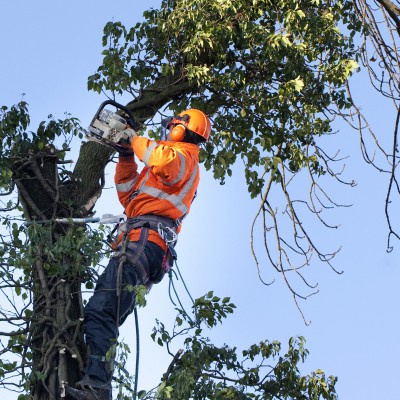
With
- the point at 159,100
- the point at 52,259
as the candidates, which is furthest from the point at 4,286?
the point at 159,100

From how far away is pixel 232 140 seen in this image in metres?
9.28

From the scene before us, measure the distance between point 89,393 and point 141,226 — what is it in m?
1.16

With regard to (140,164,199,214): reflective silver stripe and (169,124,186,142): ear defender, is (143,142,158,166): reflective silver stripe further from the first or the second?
(169,124,186,142): ear defender

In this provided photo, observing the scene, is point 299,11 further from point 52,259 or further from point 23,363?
point 23,363

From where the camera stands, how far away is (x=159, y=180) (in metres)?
7.11

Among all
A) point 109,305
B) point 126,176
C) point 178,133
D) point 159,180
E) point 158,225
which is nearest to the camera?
point 109,305

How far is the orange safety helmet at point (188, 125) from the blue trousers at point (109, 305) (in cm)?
79

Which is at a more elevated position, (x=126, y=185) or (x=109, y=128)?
(x=109, y=128)

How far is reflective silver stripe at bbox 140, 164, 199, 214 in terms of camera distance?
280 inches

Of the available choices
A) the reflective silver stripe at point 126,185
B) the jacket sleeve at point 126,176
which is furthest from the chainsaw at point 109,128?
the reflective silver stripe at point 126,185

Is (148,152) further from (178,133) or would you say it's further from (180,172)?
(178,133)

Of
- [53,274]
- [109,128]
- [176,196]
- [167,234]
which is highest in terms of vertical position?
[109,128]

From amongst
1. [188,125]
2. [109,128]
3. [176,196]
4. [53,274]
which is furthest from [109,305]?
[188,125]

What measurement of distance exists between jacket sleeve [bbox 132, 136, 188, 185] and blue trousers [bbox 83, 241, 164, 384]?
44 cm
